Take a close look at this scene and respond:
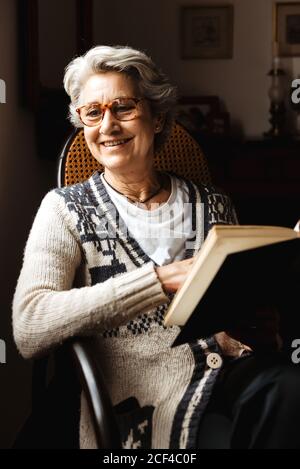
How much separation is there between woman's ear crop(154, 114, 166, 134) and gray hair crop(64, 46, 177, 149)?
1 centimetres

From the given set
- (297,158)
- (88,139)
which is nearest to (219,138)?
(297,158)

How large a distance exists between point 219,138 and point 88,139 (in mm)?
1913

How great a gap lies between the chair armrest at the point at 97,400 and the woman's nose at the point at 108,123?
1.77ft

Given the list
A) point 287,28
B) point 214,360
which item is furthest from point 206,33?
point 214,360

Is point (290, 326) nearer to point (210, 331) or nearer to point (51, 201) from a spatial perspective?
point (210, 331)

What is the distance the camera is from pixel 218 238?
1075 mm

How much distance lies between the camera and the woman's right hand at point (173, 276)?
4.12 ft

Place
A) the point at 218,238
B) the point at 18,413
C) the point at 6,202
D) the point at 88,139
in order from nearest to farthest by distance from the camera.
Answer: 1. the point at 218,238
2. the point at 88,139
3. the point at 6,202
4. the point at 18,413

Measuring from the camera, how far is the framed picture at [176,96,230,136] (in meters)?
3.45

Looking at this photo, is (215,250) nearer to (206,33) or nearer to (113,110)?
(113,110)

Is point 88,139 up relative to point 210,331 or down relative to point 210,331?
up

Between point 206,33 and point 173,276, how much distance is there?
107 inches

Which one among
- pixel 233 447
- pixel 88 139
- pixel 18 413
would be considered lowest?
pixel 18 413

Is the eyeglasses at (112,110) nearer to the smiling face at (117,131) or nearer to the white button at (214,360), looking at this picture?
the smiling face at (117,131)
